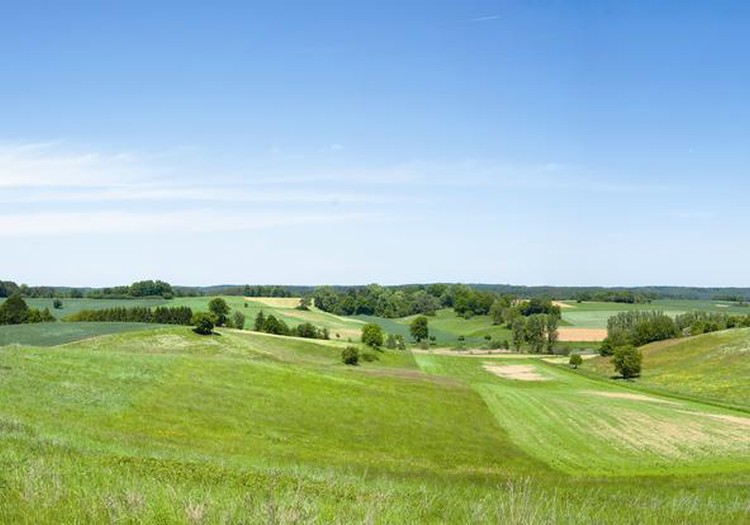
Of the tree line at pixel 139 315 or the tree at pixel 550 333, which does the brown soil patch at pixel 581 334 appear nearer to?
the tree at pixel 550 333

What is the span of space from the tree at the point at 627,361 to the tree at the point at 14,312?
4650 inches

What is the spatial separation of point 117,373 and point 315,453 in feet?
66.6

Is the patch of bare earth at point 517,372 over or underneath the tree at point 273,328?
underneath

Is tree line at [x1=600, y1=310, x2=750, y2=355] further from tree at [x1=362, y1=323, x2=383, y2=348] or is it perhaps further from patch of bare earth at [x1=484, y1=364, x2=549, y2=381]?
tree at [x1=362, y1=323, x2=383, y2=348]

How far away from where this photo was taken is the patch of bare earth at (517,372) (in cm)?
10752

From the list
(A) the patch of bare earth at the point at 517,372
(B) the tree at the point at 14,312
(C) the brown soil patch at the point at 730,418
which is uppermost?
(B) the tree at the point at 14,312

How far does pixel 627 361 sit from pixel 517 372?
1878 cm

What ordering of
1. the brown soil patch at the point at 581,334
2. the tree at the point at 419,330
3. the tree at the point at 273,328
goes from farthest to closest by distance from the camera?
1. the tree at the point at 419,330
2. the brown soil patch at the point at 581,334
3. the tree at the point at 273,328

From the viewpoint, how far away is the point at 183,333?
355 ft

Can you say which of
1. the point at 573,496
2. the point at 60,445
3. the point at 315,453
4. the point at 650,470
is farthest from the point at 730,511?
the point at 650,470

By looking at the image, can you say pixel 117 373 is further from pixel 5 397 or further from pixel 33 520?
pixel 33 520

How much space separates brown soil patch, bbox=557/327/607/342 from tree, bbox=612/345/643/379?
193ft

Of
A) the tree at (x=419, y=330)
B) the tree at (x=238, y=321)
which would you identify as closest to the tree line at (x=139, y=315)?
the tree at (x=238, y=321)

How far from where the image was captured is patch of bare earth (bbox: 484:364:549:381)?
353 feet
